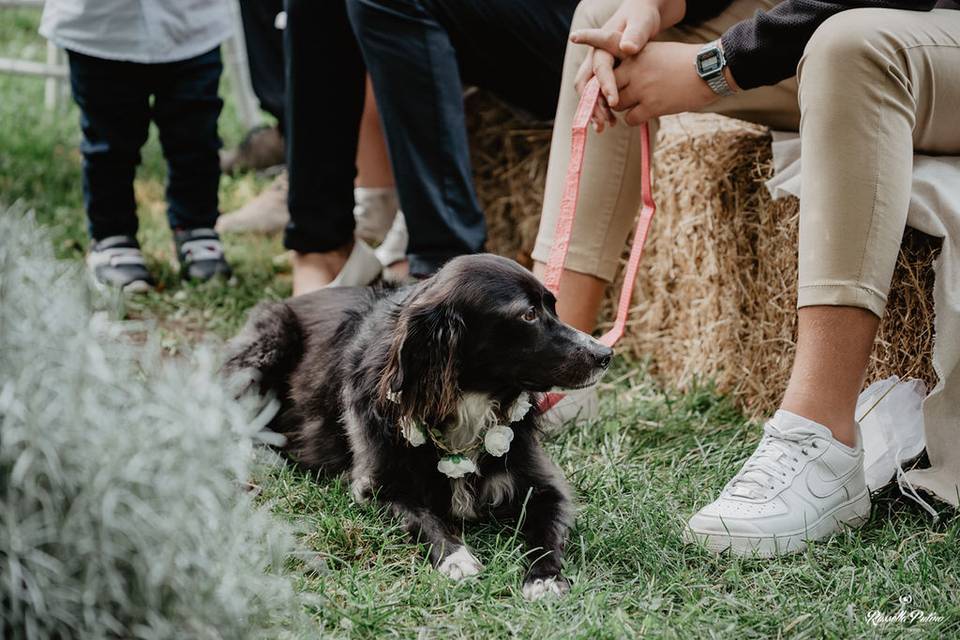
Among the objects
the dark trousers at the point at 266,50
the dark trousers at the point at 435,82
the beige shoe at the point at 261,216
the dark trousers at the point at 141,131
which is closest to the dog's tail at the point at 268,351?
the dark trousers at the point at 435,82

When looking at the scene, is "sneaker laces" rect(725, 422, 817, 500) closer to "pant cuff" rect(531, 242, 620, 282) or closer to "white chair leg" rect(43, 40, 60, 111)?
"pant cuff" rect(531, 242, 620, 282)

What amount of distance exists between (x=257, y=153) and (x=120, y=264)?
1.86 metres

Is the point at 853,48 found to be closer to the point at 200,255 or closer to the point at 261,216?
the point at 200,255

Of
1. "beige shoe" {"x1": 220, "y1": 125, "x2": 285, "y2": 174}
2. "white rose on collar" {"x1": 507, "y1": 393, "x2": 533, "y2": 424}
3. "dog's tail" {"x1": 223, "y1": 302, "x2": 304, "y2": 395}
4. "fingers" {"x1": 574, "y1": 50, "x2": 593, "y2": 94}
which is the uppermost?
"fingers" {"x1": 574, "y1": 50, "x2": 593, "y2": 94}

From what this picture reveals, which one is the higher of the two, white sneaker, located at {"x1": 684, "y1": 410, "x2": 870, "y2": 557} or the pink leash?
the pink leash

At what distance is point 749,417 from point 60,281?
6.94ft

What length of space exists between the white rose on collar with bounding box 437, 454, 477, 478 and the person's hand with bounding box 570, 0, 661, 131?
98 cm

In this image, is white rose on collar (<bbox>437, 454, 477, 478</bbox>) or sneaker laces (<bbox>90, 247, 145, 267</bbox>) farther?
sneaker laces (<bbox>90, 247, 145, 267</bbox>)

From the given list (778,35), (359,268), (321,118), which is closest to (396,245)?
(359,268)

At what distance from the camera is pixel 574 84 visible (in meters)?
2.70

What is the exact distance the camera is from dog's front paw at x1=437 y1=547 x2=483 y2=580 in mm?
1978

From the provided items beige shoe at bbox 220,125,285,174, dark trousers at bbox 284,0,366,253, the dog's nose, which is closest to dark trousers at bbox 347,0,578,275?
dark trousers at bbox 284,0,366,253

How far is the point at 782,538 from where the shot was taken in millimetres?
2113

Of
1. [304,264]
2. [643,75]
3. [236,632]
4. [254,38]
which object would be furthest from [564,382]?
[254,38]
